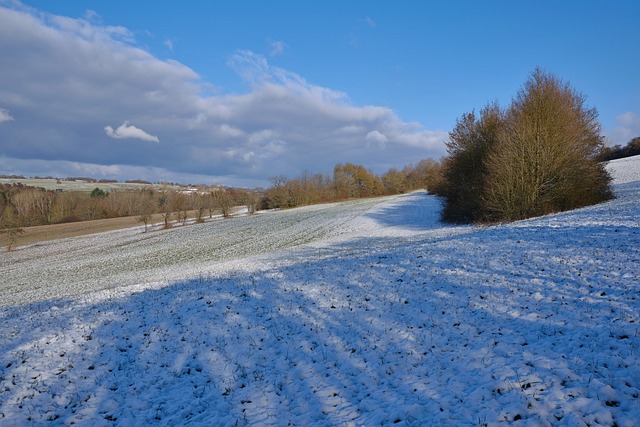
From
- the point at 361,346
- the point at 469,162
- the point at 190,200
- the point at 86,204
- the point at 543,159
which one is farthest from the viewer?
the point at 190,200

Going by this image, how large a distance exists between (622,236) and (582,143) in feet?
66.4

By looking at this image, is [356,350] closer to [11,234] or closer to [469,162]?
[469,162]

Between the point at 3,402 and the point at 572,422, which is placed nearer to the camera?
the point at 572,422

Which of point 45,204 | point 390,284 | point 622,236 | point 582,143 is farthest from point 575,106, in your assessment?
point 45,204

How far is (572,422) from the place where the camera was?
502cm

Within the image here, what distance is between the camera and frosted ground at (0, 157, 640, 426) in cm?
605

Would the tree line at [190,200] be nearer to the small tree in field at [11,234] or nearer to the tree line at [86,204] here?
the tree line at [86,204]

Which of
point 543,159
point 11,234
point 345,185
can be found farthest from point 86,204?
point 543,159

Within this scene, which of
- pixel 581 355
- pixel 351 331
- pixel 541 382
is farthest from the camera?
pixel 351 331

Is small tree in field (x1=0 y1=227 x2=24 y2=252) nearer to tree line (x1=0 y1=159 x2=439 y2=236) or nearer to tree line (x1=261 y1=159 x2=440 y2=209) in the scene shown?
tree line (x1=0 y1=159 x2=439 y2=236)

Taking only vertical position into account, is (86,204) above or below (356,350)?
above

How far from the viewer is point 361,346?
8508 millimetres

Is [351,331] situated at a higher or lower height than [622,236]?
lower

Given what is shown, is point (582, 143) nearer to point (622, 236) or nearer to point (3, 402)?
point (622, 236)
